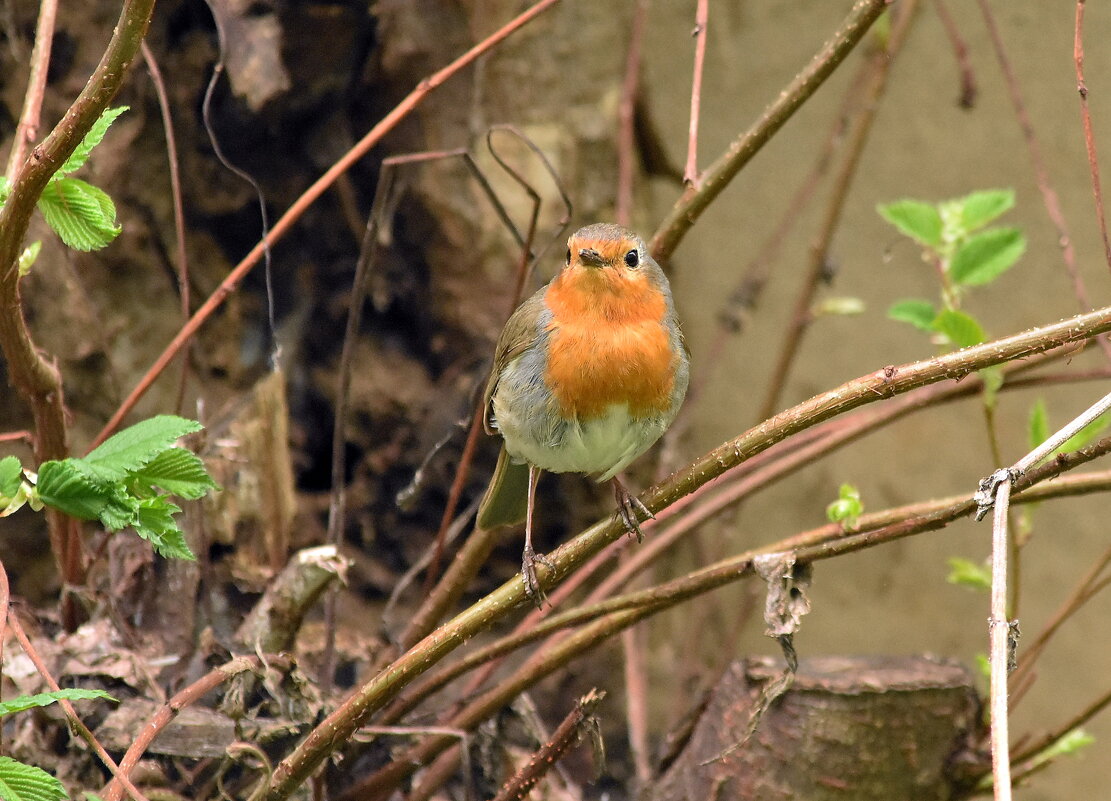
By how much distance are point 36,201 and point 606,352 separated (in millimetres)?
1079

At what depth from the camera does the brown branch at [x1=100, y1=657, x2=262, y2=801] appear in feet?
5.85

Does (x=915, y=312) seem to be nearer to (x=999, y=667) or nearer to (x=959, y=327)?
(x=959, y=327)

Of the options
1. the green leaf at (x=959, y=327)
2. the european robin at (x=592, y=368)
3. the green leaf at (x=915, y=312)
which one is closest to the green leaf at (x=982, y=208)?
the green leaf at (x=915, y=312)

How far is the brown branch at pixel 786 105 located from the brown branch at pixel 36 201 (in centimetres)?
107

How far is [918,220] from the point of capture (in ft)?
7.72

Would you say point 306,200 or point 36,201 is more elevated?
point 306,200

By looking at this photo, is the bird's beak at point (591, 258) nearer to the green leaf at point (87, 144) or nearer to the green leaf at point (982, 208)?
the green leaf at point (982, 208)

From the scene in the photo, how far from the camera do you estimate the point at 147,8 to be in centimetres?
146

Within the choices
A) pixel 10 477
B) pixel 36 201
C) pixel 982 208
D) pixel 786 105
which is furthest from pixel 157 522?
pixel 982 208

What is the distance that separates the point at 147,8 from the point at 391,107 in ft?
5.88

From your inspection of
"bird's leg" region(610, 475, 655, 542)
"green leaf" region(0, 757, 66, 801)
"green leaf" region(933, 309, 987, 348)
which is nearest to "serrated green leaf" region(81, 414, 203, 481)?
"green leaf" region(0, 757, 66, 801)

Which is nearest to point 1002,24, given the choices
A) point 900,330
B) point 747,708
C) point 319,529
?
point 900,330

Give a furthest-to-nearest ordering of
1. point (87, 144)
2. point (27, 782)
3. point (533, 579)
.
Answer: point (533, 579), point (87, 144), point (27, 782)

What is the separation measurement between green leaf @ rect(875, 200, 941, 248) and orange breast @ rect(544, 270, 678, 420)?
536 mm
